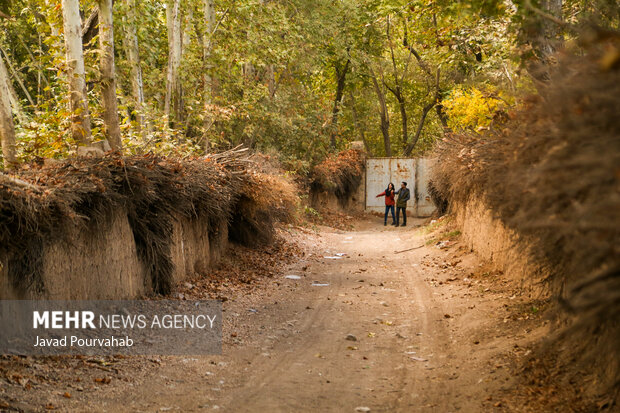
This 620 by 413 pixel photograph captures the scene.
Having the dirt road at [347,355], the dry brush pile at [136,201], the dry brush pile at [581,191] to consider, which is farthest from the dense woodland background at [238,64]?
the dirt road at [347,355]

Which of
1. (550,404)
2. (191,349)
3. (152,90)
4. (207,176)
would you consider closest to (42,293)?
(191,349)

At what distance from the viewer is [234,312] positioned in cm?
902

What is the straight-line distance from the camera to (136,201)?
8.42 meters

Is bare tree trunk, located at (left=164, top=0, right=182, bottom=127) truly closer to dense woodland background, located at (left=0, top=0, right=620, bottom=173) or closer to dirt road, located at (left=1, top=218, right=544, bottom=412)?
dense woodland background, located at (left=0, top=0, right=620, bottom=173)

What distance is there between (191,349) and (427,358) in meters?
2.96

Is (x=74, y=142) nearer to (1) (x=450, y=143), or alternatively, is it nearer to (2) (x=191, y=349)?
(2) (x=191, y=349)

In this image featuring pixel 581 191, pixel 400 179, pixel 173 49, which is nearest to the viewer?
pixel 581 191

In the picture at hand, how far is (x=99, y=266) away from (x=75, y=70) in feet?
11.9

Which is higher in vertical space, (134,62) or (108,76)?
(134,62)

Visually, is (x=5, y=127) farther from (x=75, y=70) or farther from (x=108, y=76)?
(x=108, y=76)

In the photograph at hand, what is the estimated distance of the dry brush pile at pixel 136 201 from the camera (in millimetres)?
5980

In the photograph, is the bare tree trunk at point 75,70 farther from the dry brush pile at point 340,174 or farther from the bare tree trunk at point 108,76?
the dry brush pile at point 340,174

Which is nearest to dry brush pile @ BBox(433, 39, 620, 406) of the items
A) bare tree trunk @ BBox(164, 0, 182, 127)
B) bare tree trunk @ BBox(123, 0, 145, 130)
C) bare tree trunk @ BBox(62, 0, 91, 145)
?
bare tree trunk @ BBox(62, 0, 91, 145)

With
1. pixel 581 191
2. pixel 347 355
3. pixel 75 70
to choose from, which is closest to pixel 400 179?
pixel 75 70
